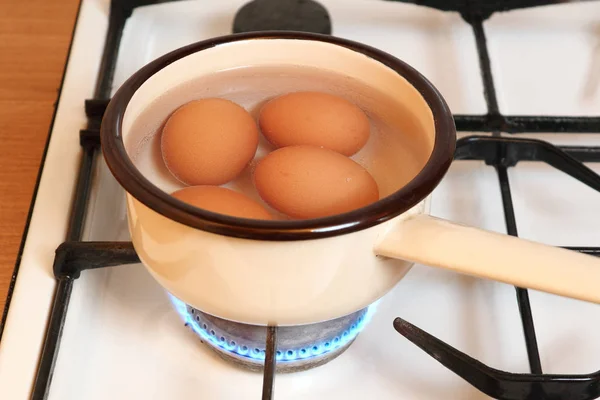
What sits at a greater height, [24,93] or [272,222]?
[24,93]

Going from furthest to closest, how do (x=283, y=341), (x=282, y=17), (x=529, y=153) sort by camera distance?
(x=282, y=17) → (x=529, y=153) → (x=283, y=341)

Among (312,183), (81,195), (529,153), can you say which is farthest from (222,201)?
(529,153)

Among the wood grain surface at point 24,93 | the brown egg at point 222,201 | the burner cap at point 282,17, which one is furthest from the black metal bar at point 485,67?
the wood grain surface at point 24,93

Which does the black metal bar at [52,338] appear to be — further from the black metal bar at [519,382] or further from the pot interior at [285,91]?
the black metal bar at [519,382]

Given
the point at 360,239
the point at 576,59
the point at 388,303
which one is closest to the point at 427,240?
the point at 360,239

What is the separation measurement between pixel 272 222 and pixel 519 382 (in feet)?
0.58

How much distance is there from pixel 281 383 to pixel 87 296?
143 millimetres

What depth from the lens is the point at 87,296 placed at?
0.47m

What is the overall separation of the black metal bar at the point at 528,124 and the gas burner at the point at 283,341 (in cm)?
21

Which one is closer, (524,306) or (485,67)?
(524,306)

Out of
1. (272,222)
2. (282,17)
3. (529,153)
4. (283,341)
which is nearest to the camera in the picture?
(272,222)

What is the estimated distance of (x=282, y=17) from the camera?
2.24 ft

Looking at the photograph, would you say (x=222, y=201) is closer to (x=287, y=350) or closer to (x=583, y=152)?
(x=287, y=350)

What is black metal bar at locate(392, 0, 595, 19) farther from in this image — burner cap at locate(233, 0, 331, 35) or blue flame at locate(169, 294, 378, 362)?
blue flame at locate(169, 294, 378, 362)
